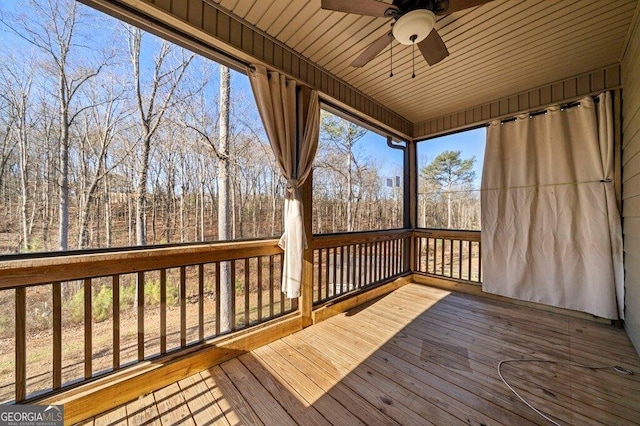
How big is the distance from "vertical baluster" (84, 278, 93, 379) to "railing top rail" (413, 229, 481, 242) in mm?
4091

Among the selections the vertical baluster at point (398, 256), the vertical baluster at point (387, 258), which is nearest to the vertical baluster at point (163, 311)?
the vertical baluster at point (387, 258)

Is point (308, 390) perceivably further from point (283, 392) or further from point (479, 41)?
point (479, 41)

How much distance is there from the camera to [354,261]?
3307 mm

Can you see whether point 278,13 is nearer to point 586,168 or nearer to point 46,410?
point 46,410

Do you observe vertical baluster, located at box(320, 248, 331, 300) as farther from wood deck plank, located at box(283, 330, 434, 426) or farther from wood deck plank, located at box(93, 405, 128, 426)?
wood deck plank, located at box(93, 405, 128, 426)

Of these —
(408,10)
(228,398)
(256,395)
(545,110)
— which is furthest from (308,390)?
(545,110)

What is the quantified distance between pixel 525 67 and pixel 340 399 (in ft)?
11.9

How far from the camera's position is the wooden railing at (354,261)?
2.90m

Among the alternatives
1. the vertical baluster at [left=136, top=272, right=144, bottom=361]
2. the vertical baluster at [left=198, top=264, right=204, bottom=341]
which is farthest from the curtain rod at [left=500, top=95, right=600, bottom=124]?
the vertical baluster at [left=136, top=272, right=144, bottom=361]

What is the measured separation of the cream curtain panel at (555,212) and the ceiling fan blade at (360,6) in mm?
2631

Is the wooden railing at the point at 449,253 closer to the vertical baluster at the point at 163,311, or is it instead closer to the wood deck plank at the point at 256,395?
the wood deck plank at the point at 256,395

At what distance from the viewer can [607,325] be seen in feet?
8.41

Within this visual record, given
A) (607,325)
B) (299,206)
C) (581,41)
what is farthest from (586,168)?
(299,206)
